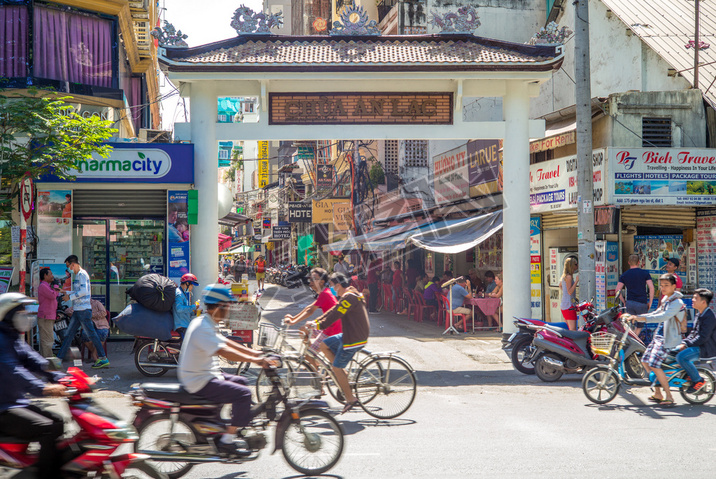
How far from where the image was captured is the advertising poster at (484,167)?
18.3m

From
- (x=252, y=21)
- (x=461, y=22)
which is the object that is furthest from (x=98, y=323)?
(x=461, y=22)

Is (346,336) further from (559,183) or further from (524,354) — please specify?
(559,183)

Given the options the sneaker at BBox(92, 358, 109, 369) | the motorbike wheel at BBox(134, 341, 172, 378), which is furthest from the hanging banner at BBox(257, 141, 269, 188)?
the motorbike wheel at BBox(134, 341, 172, 378)

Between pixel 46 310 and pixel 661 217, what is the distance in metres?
12.4

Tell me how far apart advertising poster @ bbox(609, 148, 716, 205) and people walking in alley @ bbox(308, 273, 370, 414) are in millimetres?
7726

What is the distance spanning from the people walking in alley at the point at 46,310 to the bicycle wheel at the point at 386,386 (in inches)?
249

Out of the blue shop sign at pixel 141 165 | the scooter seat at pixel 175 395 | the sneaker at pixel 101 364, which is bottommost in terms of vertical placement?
the sneaker at pixel 101 364

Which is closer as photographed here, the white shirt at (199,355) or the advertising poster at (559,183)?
the white shirt at (199,355)

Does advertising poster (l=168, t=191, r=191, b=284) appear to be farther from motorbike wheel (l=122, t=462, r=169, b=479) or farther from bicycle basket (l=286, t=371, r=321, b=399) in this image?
motorbike wheel (l=122, t=462, r=169, b=479)

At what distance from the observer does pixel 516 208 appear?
13.9 metres

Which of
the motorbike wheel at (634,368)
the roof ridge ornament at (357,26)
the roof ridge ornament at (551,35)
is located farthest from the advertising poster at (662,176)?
the roof ridge ornament at (357,26)

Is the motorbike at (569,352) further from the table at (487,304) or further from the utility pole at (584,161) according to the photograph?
the table at (487,304)

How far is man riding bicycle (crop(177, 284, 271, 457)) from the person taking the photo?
5.76 metres

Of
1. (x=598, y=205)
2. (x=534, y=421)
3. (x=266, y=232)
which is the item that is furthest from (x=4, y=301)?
(x=266, y=232)
